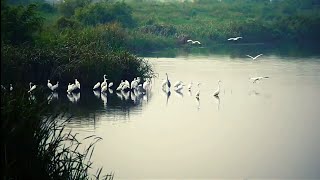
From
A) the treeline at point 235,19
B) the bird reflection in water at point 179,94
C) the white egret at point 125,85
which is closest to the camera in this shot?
the white egret at point 125,85

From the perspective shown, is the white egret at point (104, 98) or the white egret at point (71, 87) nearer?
the white egret at point (104, 98)

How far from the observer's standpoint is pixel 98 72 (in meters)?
16.1

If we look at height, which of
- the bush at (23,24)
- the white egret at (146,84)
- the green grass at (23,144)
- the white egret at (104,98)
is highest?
the bush at (23,24)

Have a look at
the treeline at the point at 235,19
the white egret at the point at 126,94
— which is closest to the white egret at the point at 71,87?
the white egret at the point at 126,94

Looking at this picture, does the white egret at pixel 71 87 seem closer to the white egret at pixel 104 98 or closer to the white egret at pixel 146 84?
the white egret at pixel 104 98

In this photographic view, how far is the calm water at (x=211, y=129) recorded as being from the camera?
921cm

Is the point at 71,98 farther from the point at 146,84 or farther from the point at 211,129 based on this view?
the point at 211,129

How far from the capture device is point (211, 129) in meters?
12.1

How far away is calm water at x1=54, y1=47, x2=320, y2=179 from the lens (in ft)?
30.2

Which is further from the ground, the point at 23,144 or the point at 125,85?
the point at 23,144

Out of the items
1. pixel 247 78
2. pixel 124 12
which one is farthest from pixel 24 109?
pixel 124 12

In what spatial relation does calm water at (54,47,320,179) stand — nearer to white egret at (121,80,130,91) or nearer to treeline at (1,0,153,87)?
white egret at (121,80,130,91)

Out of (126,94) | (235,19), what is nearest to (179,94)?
(126,94)

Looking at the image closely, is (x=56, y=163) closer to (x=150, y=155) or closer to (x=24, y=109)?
(x=24, y=109)
